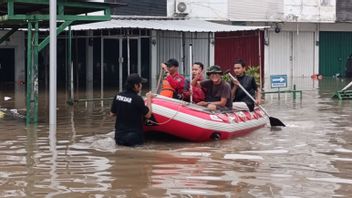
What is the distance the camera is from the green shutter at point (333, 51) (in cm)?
3925

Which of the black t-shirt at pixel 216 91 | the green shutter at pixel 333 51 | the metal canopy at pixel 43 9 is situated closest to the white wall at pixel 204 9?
the green shutter at pixel 333 51

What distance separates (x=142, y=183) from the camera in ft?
26.9

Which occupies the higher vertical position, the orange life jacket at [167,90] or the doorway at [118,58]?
the doorway at [118,58]

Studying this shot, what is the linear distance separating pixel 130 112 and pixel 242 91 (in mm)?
3709

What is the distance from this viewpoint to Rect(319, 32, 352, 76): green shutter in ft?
129

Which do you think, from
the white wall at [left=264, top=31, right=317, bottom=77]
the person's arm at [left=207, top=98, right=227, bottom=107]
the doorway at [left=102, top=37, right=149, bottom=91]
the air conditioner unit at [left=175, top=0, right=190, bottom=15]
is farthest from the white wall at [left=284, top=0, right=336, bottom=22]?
the person's arm at [left=207, top=98, right=227, bottom=107]

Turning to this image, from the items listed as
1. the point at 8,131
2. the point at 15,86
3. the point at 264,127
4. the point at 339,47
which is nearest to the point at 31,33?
the point at 8,131

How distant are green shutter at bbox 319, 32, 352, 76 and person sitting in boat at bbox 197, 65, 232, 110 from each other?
2750 centimetres

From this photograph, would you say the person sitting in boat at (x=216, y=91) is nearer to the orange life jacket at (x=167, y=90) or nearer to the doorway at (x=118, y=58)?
the orange life jacket at (x=167, y=90)

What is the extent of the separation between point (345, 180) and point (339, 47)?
32502 mm

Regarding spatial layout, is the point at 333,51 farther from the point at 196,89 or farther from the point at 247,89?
the point at 196,89

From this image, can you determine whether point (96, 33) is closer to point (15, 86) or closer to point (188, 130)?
point (15, 86)

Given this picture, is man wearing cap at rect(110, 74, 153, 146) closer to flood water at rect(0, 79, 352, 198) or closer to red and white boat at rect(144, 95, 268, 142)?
flood water at rect(0, 79, 352, 198)

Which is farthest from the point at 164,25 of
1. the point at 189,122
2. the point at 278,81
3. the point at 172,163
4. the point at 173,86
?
the point at 172,163
